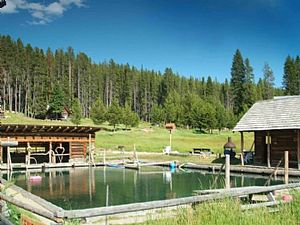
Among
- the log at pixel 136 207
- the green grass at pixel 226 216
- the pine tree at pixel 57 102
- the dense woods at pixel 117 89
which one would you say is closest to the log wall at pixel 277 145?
the log at pixel 136 207

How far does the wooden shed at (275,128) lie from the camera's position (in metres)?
29.0

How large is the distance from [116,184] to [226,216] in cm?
1694

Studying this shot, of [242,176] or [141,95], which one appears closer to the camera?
[242,176]

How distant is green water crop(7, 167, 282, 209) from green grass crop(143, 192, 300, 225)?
6237mm

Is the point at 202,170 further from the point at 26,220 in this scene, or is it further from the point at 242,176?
the point at 26,220

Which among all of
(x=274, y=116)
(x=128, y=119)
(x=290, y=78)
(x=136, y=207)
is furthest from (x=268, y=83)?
(x=136, y=207)

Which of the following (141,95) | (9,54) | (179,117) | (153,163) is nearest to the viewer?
(153,163)

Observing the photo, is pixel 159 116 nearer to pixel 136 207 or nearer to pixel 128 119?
pixel 128 119

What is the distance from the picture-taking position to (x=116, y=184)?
82.3ft

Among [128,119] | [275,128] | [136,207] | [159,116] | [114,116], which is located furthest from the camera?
[159,116]

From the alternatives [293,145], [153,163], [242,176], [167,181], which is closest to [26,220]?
[167,181]

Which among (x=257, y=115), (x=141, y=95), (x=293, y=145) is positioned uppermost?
(x=141, y=95)

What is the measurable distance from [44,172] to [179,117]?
51.9 meters

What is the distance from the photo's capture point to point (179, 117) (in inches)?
3282
